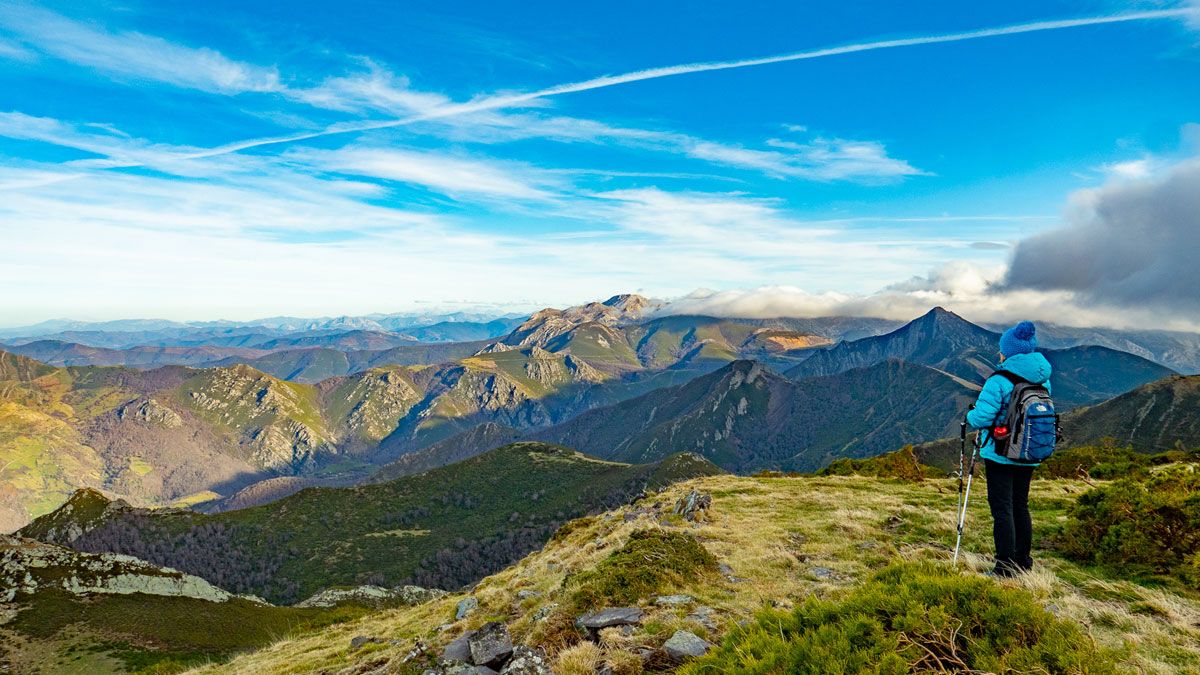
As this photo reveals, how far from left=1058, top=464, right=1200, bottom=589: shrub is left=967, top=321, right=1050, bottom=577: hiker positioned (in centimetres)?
386

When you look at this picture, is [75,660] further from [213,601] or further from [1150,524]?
[1150,524]

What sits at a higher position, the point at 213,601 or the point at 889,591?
the point at 889,591

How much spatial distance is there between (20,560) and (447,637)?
557 feet

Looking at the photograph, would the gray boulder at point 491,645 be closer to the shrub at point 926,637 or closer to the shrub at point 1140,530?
the shrub at point 926,637

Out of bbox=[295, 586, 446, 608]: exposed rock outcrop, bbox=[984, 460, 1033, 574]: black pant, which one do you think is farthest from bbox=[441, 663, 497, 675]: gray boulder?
bbox=[295, 586, 446, 608]: exposed rock outcrop

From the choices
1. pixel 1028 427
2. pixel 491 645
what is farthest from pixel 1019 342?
pixel 491 645

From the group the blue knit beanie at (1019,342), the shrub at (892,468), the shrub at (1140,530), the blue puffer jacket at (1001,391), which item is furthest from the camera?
the shrub at (892,468)

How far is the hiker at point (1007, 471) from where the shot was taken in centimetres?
1234

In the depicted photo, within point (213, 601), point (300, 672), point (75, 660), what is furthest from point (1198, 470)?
point (213, 601)

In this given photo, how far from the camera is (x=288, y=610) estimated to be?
12750 centimetres

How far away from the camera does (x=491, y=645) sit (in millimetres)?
12836

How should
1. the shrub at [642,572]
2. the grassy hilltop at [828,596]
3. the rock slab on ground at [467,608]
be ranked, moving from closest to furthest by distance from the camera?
1. the grassy hilltop at [828,596]
2. the shrub at [642,572]
3. the rock slab on ground at [467,608]

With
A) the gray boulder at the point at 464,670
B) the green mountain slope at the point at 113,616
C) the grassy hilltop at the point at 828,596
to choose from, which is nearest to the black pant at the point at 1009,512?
the grassy hilltop at the point at 828,596

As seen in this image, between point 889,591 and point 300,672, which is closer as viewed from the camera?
point 889,591
